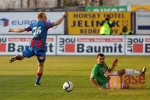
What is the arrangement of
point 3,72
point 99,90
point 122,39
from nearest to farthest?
point 99,90 < point 3,72 < point 122,39

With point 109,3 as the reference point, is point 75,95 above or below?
below

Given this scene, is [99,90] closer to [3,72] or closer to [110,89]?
[110,89]

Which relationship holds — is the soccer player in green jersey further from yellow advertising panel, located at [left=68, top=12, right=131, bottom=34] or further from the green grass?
yellow advertising panel, located at [left=68, top=12, right=131, bottom=34]

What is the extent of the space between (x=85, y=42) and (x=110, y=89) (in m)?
15.6

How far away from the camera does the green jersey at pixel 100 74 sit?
13188 mm

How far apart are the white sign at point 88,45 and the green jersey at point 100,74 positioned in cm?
1491

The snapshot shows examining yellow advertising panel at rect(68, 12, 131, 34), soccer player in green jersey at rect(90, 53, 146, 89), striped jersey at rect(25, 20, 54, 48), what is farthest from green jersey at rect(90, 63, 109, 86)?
yellow advertising panel at rect(68, 12, 131, 34)

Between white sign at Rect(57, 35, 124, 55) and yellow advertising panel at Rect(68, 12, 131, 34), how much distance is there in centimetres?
1286

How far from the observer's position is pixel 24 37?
2914 cm

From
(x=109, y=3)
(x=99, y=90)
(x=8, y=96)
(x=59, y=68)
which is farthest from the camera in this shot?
(x=109, y=3)

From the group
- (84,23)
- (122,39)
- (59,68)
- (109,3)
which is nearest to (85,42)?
(122,39)

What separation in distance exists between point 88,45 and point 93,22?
13.3 metres

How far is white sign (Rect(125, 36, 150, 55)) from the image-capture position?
2797 cm

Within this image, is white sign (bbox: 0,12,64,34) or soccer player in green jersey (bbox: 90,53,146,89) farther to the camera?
white sign (bbox: 0,12,64,34)
